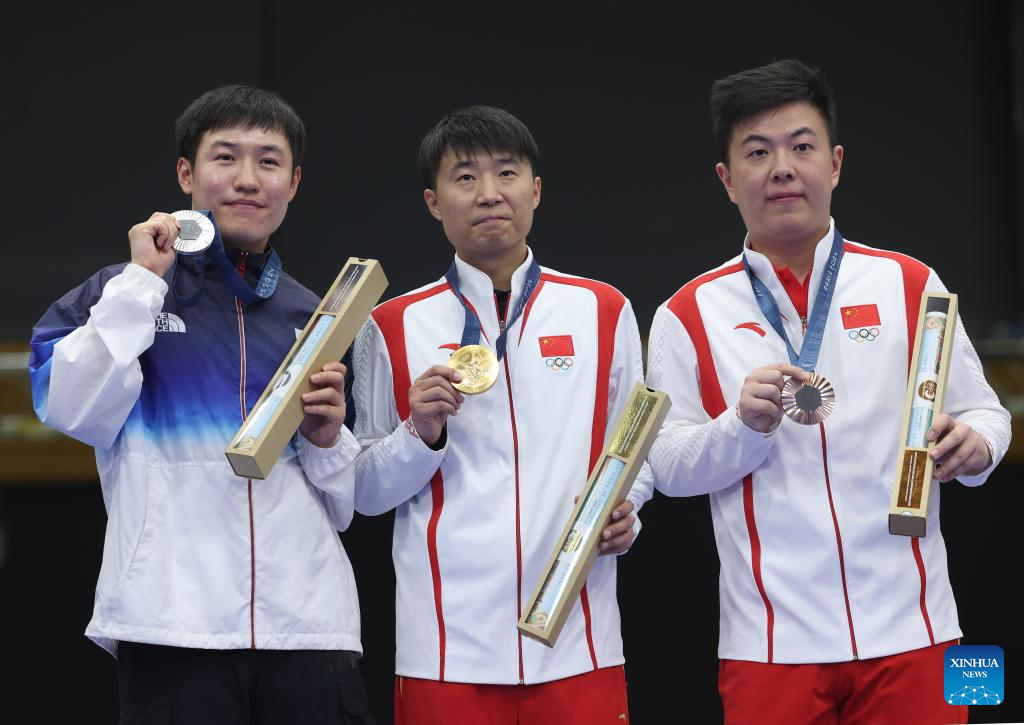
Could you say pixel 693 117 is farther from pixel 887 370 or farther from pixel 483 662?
pixel 483 662

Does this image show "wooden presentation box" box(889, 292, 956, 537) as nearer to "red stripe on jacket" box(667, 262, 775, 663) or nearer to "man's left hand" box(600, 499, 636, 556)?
"red stripe on jacket" box(667, 262, 775, 663)

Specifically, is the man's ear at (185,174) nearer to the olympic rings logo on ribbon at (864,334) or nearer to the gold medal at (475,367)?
the gold medal at (475,367)

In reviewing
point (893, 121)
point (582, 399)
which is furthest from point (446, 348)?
point (893, 121)

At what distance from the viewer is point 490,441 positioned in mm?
2408

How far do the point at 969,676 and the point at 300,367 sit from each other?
1.36 meters

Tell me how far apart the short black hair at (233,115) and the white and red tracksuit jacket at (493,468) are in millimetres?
441

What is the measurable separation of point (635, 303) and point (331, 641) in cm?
261

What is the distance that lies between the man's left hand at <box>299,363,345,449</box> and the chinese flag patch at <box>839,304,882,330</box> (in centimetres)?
101

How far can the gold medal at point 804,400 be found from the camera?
2.21 metres

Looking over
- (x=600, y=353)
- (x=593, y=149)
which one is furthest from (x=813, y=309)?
(x=593, y=149)

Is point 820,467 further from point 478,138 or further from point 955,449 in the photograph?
point 478,138

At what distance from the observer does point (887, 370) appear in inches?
93.7

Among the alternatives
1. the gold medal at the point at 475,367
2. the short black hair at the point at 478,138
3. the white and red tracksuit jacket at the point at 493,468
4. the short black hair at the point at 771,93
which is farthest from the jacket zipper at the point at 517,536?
the short black hair at the point at 771,93

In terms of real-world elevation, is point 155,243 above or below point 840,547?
above
